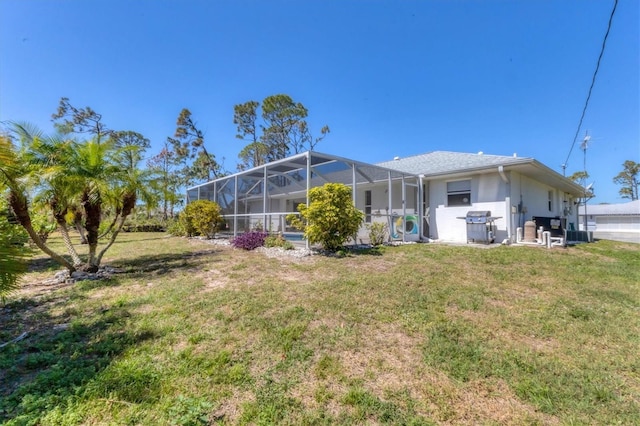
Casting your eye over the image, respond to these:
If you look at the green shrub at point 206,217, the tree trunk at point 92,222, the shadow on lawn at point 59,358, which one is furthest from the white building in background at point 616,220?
the tree trunk at point 92,222

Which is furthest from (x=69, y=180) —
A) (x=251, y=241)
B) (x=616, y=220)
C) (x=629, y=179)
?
(x=629, y=179)

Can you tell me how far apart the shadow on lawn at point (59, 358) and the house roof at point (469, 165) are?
11.4 metres

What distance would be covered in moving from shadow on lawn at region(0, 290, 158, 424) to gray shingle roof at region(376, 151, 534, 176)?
11.5 meters

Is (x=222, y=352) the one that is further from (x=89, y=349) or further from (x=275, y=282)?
(x=275, y=282)

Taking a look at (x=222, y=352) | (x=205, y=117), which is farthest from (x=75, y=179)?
(x=205, y=117)

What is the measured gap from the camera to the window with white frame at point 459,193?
11.3m

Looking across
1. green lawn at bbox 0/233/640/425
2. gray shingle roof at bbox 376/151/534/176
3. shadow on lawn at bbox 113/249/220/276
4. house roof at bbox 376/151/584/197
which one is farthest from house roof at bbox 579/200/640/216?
shadow on lawn at bbox 113/249/220/276

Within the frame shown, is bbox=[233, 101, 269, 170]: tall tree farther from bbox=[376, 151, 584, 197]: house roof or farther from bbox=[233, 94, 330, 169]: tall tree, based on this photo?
bbox=[376, 151, 584, 197]: house roof

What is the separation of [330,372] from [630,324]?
4.33m

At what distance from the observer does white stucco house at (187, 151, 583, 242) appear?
10328mm

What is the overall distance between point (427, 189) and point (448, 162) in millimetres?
1807

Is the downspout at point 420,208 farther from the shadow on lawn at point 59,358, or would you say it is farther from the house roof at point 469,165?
the shadow on lawn at point 59,358

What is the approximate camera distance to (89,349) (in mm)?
2959

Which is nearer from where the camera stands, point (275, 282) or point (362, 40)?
point (275, 282)
